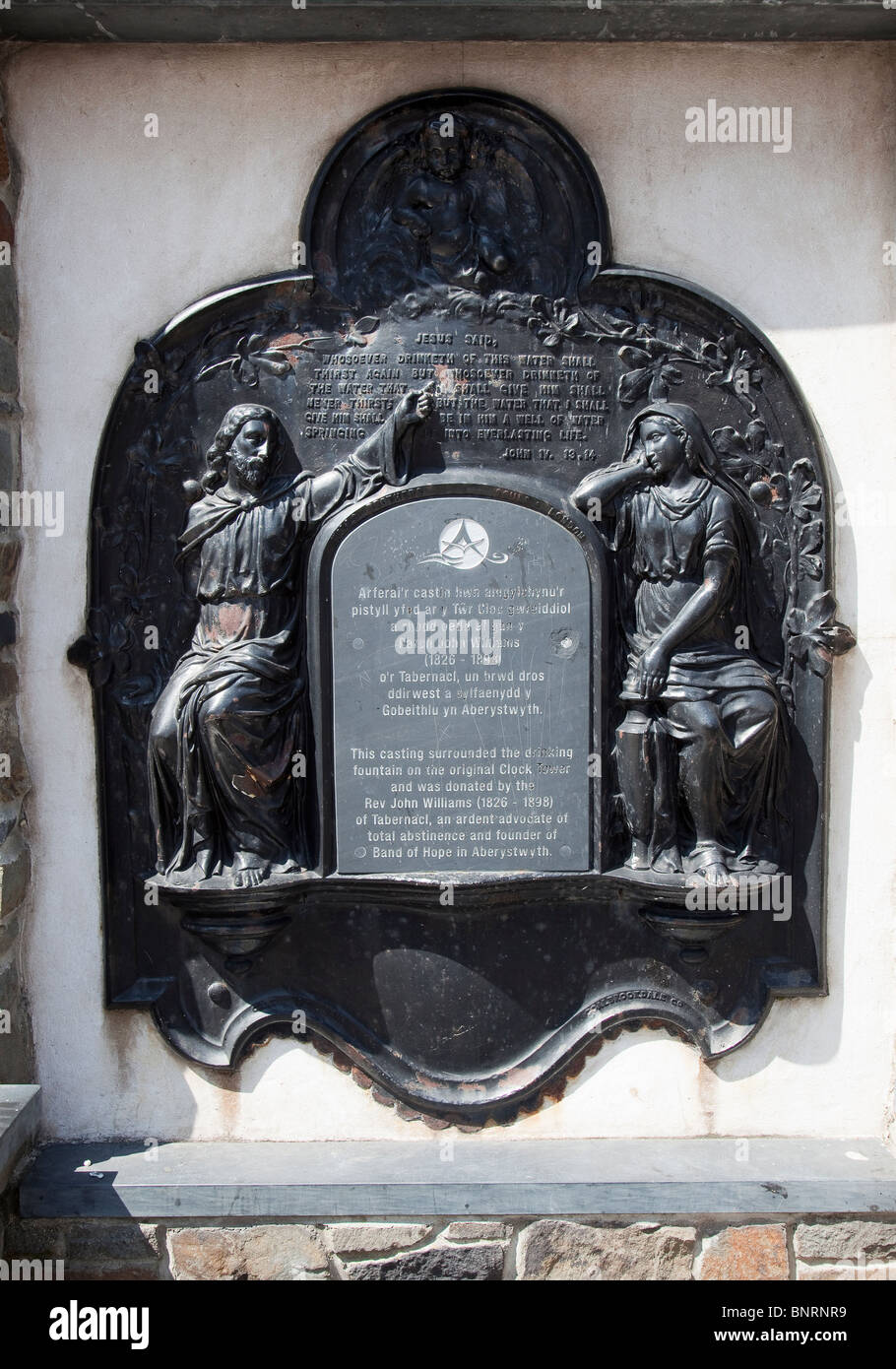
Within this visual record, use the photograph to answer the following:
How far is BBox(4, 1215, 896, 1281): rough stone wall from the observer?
13.8 ft

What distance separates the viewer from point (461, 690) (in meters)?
4.37

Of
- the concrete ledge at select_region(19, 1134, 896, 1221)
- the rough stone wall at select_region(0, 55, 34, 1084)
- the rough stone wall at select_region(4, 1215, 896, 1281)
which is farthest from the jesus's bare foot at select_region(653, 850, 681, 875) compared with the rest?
the rough stone wall at select_region(0, 55, 34, 1084)

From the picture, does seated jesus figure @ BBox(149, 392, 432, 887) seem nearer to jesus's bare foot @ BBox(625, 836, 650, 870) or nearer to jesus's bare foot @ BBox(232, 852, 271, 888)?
jesus's bare foot @ BBox(232, 852, 271, 888)

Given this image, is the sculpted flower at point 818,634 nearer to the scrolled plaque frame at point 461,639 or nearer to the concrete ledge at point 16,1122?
the scrolled plaque frame at point 461,639

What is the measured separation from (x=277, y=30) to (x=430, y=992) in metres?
3.63

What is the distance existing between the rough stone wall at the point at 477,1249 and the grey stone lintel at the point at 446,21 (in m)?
4.32

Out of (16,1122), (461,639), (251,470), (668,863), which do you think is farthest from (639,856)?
(16,1122)

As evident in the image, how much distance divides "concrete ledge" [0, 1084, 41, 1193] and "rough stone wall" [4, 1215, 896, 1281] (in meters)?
0.25

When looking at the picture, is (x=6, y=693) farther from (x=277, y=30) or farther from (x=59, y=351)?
(x=277, y=30)

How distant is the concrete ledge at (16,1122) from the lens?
408 centimetres

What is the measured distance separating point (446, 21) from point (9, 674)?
9.48 ft

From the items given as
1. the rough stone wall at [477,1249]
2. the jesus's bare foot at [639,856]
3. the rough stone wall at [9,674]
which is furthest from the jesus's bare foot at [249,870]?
the jesus's bare foot at [639,856]

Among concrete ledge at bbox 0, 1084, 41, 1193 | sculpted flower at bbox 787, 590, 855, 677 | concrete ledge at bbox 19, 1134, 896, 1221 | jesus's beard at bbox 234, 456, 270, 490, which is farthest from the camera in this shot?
sculpted flower at bbox 787, 590, 855, 677
